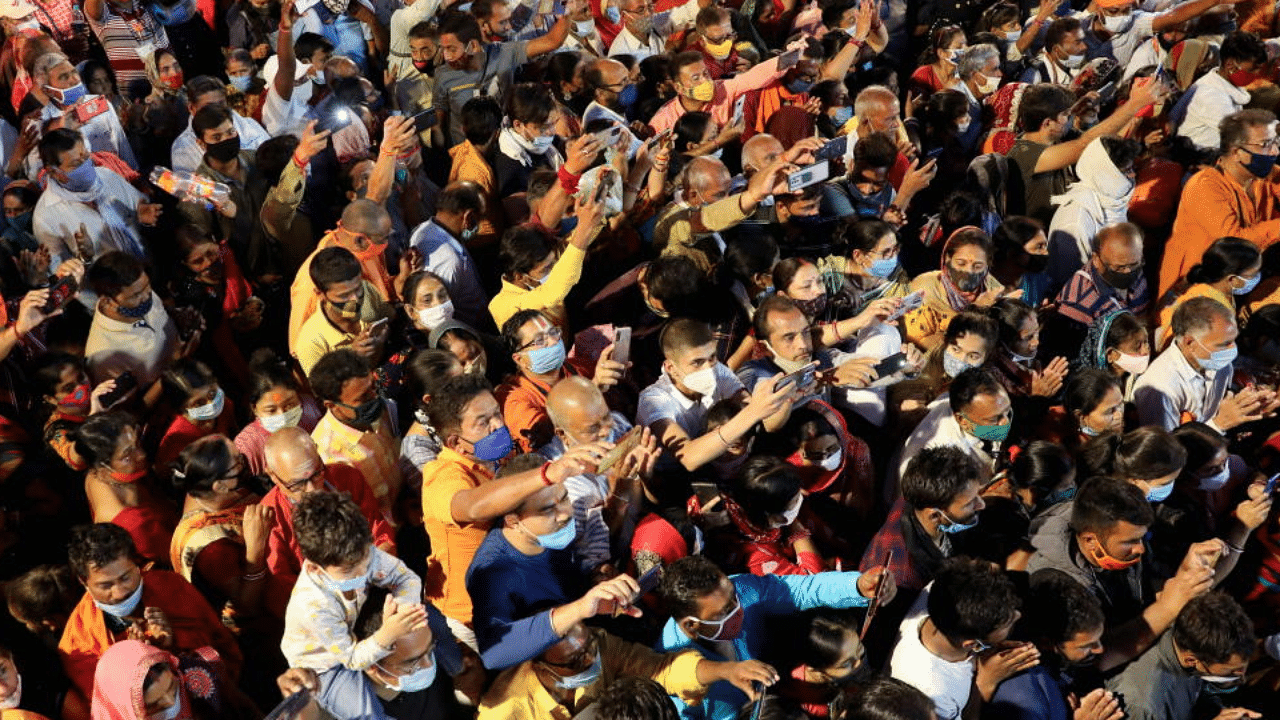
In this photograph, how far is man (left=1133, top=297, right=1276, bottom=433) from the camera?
238 inches

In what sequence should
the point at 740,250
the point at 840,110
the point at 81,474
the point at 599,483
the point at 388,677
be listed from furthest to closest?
the point at 840,110
the point at 740,250
the point at 81,474
the point at 599,483
the point at 388,677

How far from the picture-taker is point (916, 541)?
4883mm

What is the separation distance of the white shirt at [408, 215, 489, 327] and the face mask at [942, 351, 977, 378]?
2423 mm

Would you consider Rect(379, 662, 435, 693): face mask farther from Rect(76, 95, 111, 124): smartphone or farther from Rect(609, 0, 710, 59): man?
Rect(609, 0, 710, 59): man

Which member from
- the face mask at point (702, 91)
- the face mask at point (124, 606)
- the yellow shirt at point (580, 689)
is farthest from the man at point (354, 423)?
the face mask at point (702, 91)

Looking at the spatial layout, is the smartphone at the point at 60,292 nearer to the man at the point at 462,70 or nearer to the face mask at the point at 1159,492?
the man at the point at 462,70

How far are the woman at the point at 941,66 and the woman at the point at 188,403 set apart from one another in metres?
5.56

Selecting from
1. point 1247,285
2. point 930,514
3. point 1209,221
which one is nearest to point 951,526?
point 930,514

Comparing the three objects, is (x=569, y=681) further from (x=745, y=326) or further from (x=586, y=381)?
(x=745, y=326)

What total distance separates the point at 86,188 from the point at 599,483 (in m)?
3.27

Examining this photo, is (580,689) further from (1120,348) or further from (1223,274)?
(1223,274)

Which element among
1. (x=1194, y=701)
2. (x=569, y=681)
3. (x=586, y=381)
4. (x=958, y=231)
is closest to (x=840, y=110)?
(x=958, y=231)

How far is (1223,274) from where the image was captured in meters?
6.73

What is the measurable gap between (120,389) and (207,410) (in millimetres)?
478
